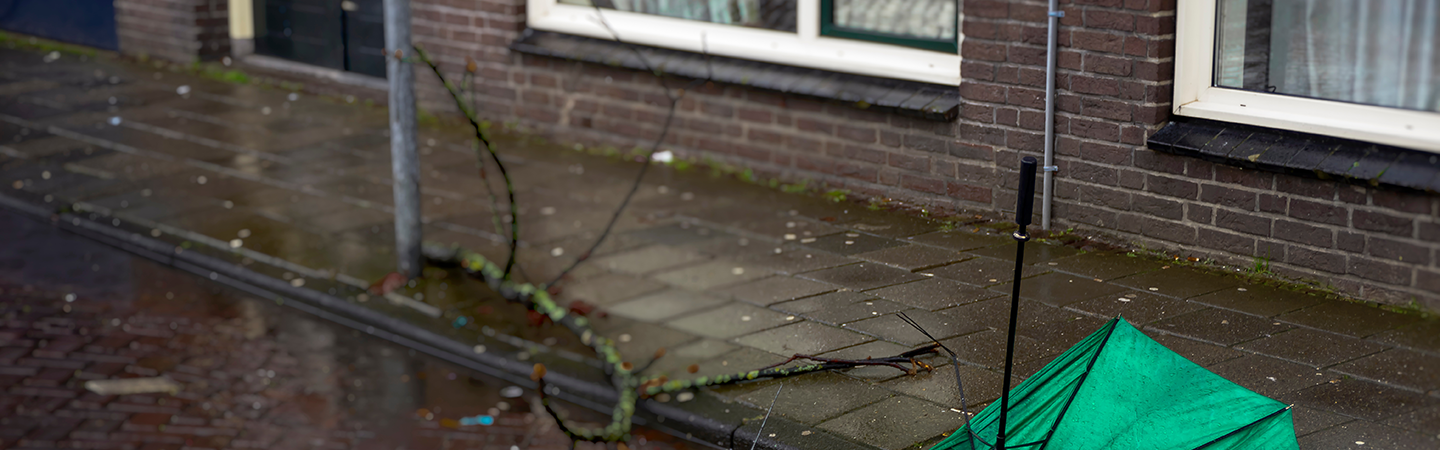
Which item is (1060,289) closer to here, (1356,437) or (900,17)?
(1356,437)

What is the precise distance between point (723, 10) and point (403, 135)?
2796 millimetres

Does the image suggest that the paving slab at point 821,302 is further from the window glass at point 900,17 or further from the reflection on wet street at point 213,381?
the window glass at point 900,17

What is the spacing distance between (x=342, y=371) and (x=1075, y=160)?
3.51 m

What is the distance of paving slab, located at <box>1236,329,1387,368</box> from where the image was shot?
466cm

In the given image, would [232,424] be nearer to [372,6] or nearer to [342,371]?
[342,371]

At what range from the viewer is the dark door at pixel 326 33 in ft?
34.8

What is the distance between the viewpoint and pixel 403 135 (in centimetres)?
604

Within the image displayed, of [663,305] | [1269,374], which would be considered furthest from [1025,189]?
[663,305]

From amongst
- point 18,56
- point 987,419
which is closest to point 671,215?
point 987,419

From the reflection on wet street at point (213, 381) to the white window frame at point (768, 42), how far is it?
3.08 m

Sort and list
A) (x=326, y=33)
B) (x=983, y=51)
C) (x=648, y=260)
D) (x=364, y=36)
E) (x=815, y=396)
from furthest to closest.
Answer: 1. (x=326, y=33)
2. (x=364, y=36)
3. (x=983, y=51)
4. (x=648, y=260)
5. (x=815, y=396)

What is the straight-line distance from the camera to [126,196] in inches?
306

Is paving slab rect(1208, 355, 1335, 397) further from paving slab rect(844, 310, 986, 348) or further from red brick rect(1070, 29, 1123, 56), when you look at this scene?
red brick rect(1070, 29, 1123, 56)

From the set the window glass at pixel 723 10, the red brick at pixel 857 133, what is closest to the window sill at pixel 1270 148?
the red brick at pixel 857 133
